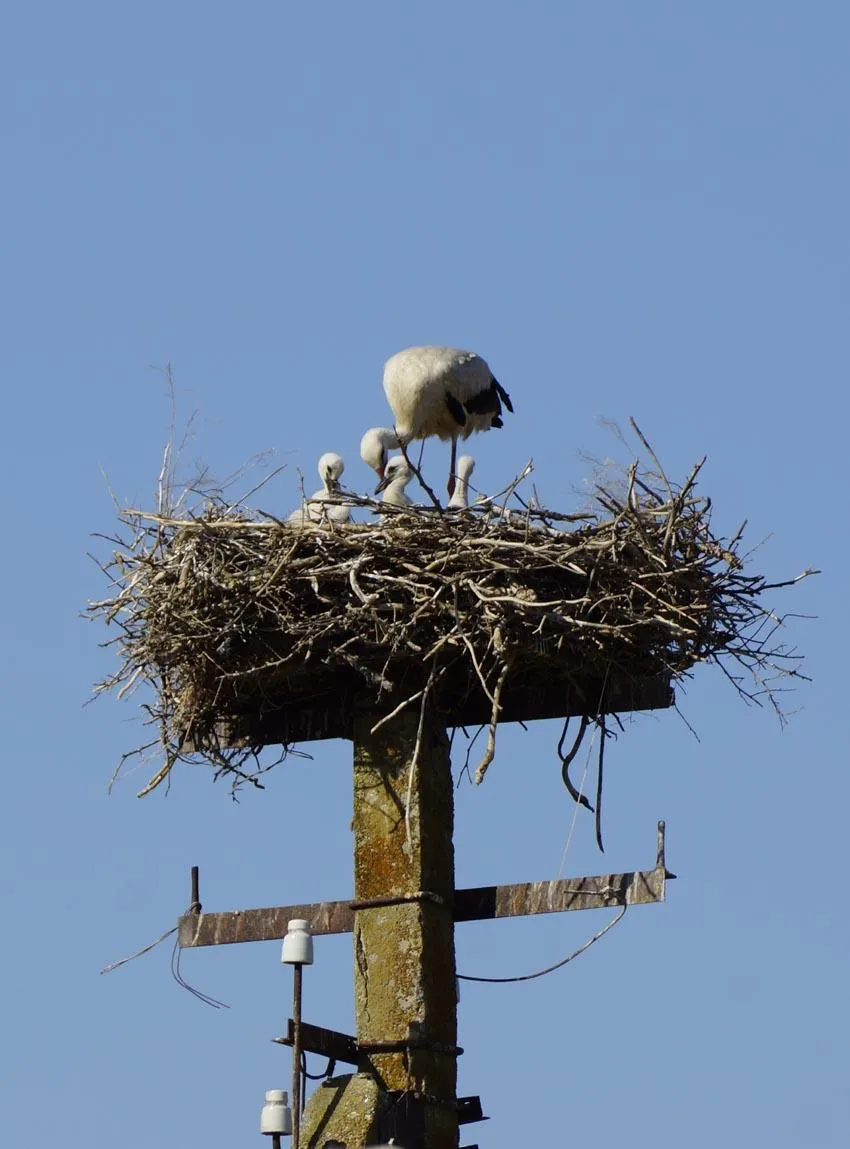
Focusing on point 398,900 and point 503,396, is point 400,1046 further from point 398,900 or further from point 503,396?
point 503,396

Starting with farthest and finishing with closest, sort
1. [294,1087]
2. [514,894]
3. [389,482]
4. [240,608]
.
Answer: [389,482]
[240,608]
[514,894]
[294,1087]

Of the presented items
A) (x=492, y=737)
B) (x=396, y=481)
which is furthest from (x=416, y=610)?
(x=396, y=481)

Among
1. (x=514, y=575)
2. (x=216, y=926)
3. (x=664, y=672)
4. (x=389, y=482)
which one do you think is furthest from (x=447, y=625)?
(x=389, y=482)

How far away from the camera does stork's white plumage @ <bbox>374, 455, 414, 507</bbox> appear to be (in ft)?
36.5

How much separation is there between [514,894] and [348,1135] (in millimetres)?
1062

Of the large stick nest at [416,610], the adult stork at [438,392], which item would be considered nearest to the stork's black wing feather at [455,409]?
the adult stork at [438,392]

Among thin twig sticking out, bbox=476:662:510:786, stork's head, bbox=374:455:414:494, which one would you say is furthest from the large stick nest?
stork's head, bbox=374:455:414:494

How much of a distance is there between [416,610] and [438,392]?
4751 mm

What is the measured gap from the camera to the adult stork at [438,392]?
41.5 ft

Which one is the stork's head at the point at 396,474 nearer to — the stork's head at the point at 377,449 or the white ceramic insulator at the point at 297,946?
the stork's head at the point at 377,449

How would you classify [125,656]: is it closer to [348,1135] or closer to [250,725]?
[250,725]

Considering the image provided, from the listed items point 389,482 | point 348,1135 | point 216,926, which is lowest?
point 348,1135

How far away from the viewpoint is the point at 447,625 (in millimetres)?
8078

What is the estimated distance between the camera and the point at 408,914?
7.77 metres
